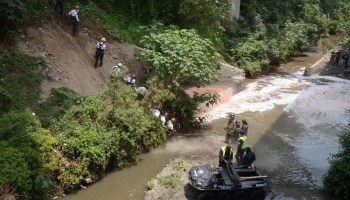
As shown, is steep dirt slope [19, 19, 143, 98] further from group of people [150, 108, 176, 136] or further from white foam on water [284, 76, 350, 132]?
white foam on water [284, 76, 350, 132]

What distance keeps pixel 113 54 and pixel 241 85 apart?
9487mm

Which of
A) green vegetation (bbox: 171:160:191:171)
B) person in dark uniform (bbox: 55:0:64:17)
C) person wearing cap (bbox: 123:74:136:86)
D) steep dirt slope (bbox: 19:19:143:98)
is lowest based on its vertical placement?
green vegetation (bbox: 171:160:191:171)

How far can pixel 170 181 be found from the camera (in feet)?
46.6

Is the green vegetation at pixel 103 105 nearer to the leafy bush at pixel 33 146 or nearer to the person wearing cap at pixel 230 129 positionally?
the leafy bush at pixel 33 146

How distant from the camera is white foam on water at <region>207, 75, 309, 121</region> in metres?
23.5

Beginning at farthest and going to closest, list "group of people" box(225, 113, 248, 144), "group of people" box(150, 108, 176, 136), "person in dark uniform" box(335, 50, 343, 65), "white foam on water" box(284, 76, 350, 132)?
"person in dark uniform" box(335, 50, 343, 65), "white foam on water" box(284, 76, 350, 132), "group of people" box(225, 113, 248, 144), "group of people" box(150, 108, 176, 136)

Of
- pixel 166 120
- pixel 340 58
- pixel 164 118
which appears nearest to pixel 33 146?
pixel 164 118

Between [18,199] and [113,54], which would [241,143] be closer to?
[18,199]

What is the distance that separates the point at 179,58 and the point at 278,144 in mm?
6239

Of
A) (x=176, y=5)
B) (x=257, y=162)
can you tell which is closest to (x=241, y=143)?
(x=257, y=162)

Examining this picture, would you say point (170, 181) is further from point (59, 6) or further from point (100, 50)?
point (59, 6)

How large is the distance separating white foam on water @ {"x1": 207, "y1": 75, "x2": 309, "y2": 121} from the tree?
354cm

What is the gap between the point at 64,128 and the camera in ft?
48.4

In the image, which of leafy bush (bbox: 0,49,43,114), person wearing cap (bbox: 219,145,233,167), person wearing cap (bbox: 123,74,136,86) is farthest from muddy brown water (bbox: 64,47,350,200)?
leafy bush (bbox: 0,49,43,114)
